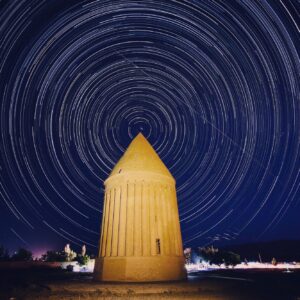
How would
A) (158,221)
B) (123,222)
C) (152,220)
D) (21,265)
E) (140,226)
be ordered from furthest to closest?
(21,265) → (158,221) → (152,220) → (123,222) → (140,226)

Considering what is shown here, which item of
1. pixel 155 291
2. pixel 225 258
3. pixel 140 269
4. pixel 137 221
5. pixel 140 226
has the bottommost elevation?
pixel 155 291

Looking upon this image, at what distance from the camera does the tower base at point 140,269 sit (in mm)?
16094

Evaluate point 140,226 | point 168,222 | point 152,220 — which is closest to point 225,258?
point 168,222

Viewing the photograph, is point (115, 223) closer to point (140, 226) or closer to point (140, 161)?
point (140, 226)

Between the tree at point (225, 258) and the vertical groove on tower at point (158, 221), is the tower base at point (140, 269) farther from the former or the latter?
the tree at point (225, 258)

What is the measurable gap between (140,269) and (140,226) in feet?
8.74

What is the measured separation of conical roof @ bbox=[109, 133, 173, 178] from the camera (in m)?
19.5

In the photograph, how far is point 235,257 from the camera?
150ft

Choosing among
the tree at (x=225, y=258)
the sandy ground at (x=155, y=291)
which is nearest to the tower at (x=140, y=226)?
the sandy ground at (x=155, y=291)

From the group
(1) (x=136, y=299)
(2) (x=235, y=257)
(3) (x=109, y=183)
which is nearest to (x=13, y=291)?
(1) (x=136, y=299)

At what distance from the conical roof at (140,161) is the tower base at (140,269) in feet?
19.9

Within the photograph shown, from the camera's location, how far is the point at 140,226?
17.6 meters

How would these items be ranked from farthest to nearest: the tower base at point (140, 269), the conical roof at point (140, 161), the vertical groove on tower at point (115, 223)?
the conical roof at point (140, 161), the vertical groove on tower at point (115, 223), the tower base at point (140, 269)

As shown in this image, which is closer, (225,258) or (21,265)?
(21,265)
